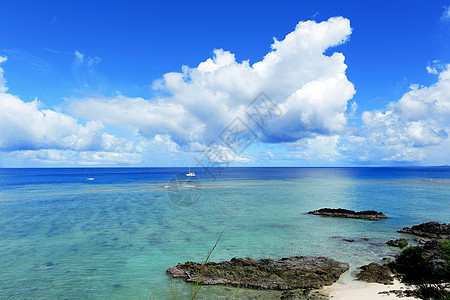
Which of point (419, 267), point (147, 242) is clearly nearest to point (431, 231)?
point (419, 267)

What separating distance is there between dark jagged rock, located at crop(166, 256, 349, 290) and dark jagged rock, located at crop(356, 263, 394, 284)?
3.02ft

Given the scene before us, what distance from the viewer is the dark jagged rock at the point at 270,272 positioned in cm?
1260

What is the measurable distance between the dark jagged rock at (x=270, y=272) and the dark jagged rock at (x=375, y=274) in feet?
3.02

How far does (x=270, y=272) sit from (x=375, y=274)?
528 centimetres

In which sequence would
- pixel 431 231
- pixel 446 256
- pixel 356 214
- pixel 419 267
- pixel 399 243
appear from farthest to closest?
pixel 356 214 < pixel 431 231 < pixel 399 243 < pixel 419 267 < pixel 446 256

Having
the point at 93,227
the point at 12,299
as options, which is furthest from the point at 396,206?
the point at 12,299

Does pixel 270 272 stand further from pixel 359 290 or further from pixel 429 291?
pixel 429 291

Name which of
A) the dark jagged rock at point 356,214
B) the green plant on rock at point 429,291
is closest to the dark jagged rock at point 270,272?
the green plant on rock at point 429,291

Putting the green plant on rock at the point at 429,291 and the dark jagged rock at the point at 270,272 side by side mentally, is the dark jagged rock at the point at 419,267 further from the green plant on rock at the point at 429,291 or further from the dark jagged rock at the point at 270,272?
the dark jagged rock at the point at 270,272

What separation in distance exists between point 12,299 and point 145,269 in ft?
19.6

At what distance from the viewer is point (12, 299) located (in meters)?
12.0

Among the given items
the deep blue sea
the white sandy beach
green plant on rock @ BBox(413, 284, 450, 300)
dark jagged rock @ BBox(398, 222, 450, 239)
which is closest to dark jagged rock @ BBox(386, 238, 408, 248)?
the deep blue sea

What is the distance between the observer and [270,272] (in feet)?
45.1

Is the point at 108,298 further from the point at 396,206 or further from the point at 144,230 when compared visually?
the point at 396,206
